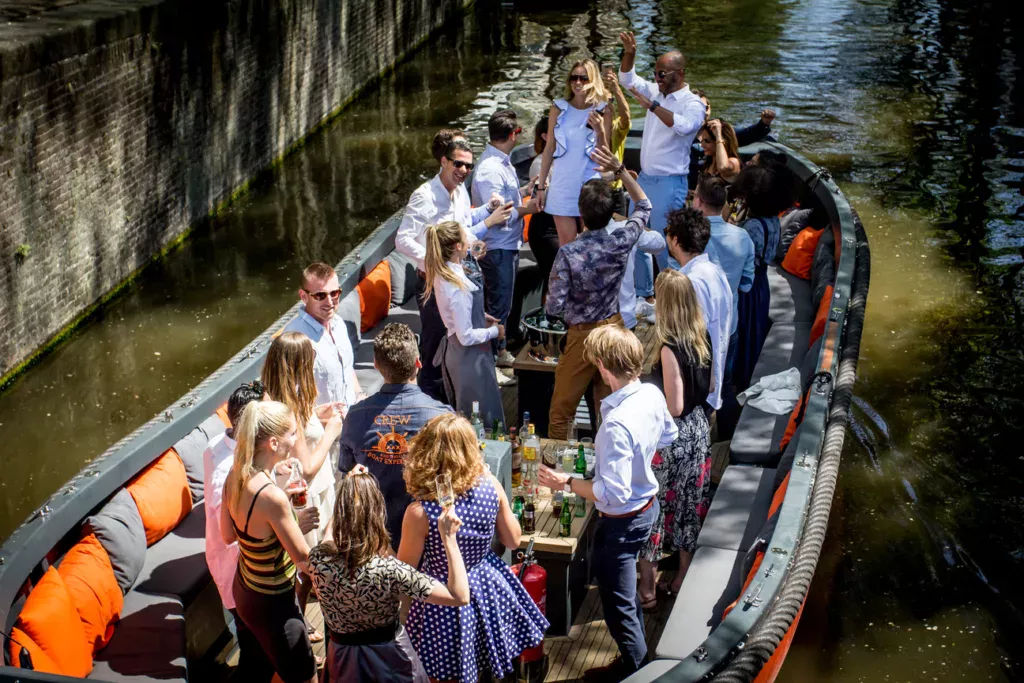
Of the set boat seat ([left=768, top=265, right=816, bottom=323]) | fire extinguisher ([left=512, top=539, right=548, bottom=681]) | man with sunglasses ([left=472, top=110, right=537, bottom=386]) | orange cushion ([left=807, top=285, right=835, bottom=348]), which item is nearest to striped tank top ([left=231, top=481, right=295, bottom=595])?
fire extinguisher ([left=512, top=539, right=548, bottom=681])

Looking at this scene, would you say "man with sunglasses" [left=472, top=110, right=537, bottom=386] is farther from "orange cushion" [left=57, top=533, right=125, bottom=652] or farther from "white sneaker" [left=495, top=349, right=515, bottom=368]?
"orange cushion" [left=57, top=533, right=125, bottom=652]

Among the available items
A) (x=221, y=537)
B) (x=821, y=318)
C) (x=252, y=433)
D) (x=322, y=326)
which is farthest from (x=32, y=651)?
(x=821, y=318)

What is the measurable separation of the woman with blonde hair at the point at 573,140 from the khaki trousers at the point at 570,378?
1391 mm

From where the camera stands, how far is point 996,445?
7.68 m

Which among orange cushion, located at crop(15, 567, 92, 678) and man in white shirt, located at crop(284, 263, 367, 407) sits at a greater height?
man in white shirt, located at crop(284, 263, 367, 407)

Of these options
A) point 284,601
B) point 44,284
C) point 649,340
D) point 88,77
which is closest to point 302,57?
point 88,77

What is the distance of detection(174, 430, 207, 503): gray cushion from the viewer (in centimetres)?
534

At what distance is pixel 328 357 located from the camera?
5.01 metres

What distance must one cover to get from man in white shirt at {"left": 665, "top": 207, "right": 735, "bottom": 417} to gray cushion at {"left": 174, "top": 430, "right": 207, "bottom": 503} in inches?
98.2

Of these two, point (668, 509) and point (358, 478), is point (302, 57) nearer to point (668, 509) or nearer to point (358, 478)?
point (668, 509)

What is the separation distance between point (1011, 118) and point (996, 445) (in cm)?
982

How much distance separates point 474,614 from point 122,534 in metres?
1.82

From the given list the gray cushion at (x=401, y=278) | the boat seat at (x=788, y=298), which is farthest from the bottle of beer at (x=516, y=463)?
the boat seat at (x=788, y=298)

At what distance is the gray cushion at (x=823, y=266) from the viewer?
25.0 ft
